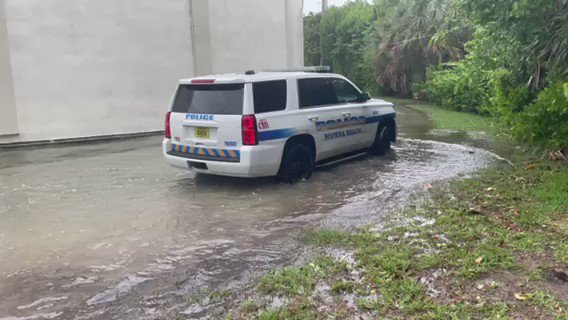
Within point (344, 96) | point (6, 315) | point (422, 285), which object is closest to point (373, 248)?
point (422, 285)

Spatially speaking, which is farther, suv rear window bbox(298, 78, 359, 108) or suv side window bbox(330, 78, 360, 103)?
suv side window bbox(330, 78, 360, 103)

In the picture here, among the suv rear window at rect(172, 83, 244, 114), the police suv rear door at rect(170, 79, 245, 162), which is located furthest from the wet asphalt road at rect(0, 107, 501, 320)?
the suv rear window at rect(172, 83, 244, 114)

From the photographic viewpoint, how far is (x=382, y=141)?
1020 centimetres

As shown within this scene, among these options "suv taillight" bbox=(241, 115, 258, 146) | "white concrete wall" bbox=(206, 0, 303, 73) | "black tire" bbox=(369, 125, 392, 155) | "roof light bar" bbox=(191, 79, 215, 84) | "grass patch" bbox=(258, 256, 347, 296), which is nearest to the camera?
"grass patch" bbox=(258, 256, 347, 296)

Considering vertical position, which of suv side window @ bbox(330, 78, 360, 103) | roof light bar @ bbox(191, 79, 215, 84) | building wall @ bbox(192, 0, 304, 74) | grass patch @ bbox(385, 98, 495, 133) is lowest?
grass patch @ bbox(385, 98, 495, 133)

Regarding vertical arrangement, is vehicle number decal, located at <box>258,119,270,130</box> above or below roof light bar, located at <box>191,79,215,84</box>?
below

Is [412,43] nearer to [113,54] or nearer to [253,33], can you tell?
[253,33]

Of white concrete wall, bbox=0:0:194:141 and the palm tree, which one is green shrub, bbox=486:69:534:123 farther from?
the palm tree

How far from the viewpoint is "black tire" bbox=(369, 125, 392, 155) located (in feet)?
33.3

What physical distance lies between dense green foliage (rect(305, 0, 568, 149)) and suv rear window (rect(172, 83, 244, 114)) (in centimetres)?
398

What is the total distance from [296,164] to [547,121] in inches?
158

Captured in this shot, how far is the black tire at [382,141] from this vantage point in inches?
399

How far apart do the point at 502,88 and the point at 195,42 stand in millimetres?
7770

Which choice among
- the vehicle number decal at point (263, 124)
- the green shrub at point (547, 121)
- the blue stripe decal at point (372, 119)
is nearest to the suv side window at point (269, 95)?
the vehicle number decal at point (263, 124)
